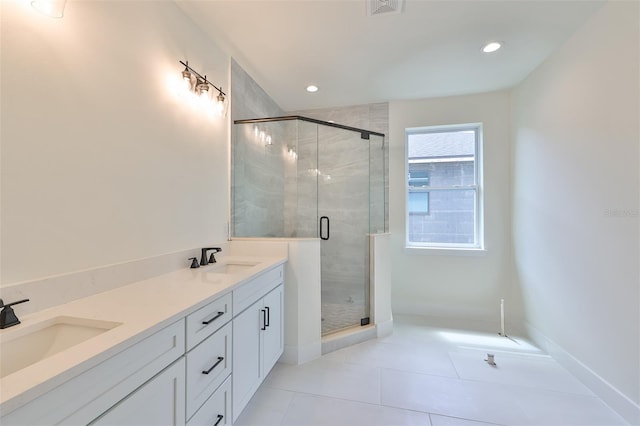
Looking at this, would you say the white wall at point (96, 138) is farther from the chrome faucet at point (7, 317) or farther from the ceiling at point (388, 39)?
the ceiling at point (388, 39)

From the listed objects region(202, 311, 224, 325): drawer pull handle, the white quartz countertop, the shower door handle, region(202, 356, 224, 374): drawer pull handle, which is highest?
the shower door handle

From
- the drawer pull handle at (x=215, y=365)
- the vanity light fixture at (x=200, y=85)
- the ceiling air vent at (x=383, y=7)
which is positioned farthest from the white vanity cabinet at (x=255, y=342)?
the ceiling air vent at (x=383, y=7)

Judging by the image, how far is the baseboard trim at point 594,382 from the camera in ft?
4.97

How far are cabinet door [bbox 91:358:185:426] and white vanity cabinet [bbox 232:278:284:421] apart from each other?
402mm

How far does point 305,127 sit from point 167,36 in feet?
4.61

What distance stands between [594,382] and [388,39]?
297 centimetres

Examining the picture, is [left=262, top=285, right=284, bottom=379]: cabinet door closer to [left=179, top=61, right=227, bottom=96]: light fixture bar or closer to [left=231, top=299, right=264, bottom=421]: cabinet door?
[left=231, top=299, right=264, bottom=421]: cabinet door

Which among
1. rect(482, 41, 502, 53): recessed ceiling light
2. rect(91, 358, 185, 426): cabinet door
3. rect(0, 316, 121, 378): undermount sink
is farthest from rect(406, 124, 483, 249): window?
rect(0, 316, 121, 378): undermount sink

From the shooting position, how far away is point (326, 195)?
9.71 ft

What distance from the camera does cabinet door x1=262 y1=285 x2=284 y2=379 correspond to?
174 centimetres

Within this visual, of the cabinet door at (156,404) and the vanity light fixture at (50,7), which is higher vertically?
the vanity light fixture at (50,7)

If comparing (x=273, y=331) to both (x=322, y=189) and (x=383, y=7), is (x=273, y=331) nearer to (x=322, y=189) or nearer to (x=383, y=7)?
(x=322, y=189)

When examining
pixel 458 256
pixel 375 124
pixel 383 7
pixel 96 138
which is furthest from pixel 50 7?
pixel 458 256

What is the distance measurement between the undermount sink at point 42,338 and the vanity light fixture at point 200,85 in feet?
5.09
